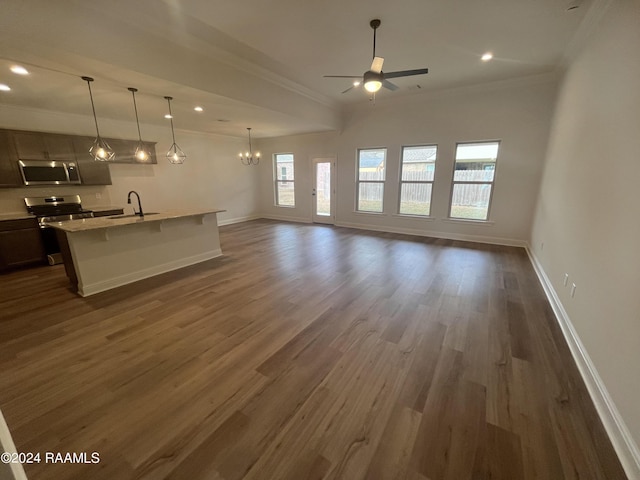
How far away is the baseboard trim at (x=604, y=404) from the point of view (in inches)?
53.5

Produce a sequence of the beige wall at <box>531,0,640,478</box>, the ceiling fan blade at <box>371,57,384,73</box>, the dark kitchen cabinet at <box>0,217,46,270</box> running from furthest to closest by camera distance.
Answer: the dark kitchen cabinet at <box>0,217,46,270</box>, the ceiling fan blade at <box>371,57,384,73</box>, the beige wall at <box>531,0,640,478</box>

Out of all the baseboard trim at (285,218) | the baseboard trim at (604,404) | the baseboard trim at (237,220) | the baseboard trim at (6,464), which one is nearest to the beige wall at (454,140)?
the baseboard trim at (285,218)

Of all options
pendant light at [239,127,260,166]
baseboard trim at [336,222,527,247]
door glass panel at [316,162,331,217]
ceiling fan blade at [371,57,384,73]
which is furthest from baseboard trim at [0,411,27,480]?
pendant light at [239,127,260,166]

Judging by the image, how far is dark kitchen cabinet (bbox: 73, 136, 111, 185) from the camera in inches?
199

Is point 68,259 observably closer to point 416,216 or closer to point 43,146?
point 43,146

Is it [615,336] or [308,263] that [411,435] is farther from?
[308,263]

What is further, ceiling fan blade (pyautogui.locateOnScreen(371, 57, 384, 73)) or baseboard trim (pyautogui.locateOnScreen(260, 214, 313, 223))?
baseboard trim (pyautogui.locateOnScreen(260, 214, 313, 223))

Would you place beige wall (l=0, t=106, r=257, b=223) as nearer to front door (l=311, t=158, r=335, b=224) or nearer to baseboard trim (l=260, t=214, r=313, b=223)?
baseboard trim (l=260, t=214, r=313, b=223)

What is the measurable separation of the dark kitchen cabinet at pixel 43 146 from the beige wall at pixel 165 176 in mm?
250

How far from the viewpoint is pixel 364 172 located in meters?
7.13

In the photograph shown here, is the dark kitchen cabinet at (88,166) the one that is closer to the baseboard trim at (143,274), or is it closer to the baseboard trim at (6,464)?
the baseboard trim at (143,274)

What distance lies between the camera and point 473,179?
571 cm

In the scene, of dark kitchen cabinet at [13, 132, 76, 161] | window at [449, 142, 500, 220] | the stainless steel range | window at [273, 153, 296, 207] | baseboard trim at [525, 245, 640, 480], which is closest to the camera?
baseboard trim at [525, 245, 640, 480]

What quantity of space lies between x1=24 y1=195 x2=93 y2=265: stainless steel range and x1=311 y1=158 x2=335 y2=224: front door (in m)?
5.40
